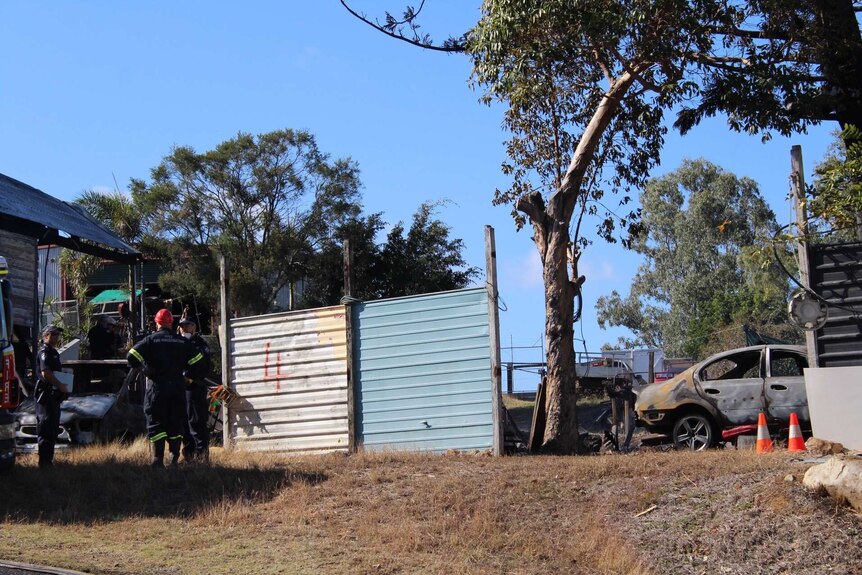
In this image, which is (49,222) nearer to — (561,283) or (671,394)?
(561,283)

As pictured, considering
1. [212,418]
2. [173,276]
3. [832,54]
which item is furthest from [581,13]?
[173,276]

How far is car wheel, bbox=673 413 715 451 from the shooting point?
1380 cm

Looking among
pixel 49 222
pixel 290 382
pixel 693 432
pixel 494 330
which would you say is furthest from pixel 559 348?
pixel 49 222

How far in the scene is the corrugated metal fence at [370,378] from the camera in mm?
12758

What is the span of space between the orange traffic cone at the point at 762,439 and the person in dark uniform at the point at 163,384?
7060 millimetres

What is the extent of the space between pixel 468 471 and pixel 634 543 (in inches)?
110

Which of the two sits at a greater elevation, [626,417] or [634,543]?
[626,417]

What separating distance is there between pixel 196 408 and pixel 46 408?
1899 millimetres

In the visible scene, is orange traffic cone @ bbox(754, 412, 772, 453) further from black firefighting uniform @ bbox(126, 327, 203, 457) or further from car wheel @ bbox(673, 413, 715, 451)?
black firefighting uniform @ bbox(126, 327, 203, 457)

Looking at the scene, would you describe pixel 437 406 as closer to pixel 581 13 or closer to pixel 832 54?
pixel 581 13

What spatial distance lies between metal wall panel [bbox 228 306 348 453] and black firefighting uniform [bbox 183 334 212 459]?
1392 millimetres

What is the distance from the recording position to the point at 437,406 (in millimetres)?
12977

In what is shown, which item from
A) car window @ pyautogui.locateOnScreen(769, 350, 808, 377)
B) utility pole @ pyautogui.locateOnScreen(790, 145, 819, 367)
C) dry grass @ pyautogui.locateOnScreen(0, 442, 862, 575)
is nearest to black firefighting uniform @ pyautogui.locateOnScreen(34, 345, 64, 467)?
dry grass @ pyautogui.locateOnScreen(0, 442, 862, 575)

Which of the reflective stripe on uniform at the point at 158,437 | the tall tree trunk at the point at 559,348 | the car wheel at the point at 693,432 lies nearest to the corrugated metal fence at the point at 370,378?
the tall tree trunk at the point at 559,348
